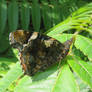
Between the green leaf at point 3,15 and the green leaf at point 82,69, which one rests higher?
the green leaf at point 3,15

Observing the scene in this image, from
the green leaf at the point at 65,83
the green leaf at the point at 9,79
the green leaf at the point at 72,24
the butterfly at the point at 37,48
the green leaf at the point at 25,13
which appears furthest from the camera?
the green leaf at the point at 25,13

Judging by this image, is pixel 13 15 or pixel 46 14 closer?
pixel 13 15

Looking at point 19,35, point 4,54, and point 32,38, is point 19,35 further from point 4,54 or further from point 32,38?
point 4,54

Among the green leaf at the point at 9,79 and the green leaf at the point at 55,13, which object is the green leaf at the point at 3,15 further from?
the green leaf at the point at 9,79

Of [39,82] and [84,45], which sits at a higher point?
[84,45]

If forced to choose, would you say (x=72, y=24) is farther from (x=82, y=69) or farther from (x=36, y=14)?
(x=36, y=14)

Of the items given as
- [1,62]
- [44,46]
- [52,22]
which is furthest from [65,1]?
[44,46]

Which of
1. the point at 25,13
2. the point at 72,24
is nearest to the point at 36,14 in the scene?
the point at 25,13

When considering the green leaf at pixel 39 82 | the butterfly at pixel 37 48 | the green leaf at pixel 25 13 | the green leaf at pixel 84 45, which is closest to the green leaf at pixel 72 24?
the green leaf at pixel 84 45
